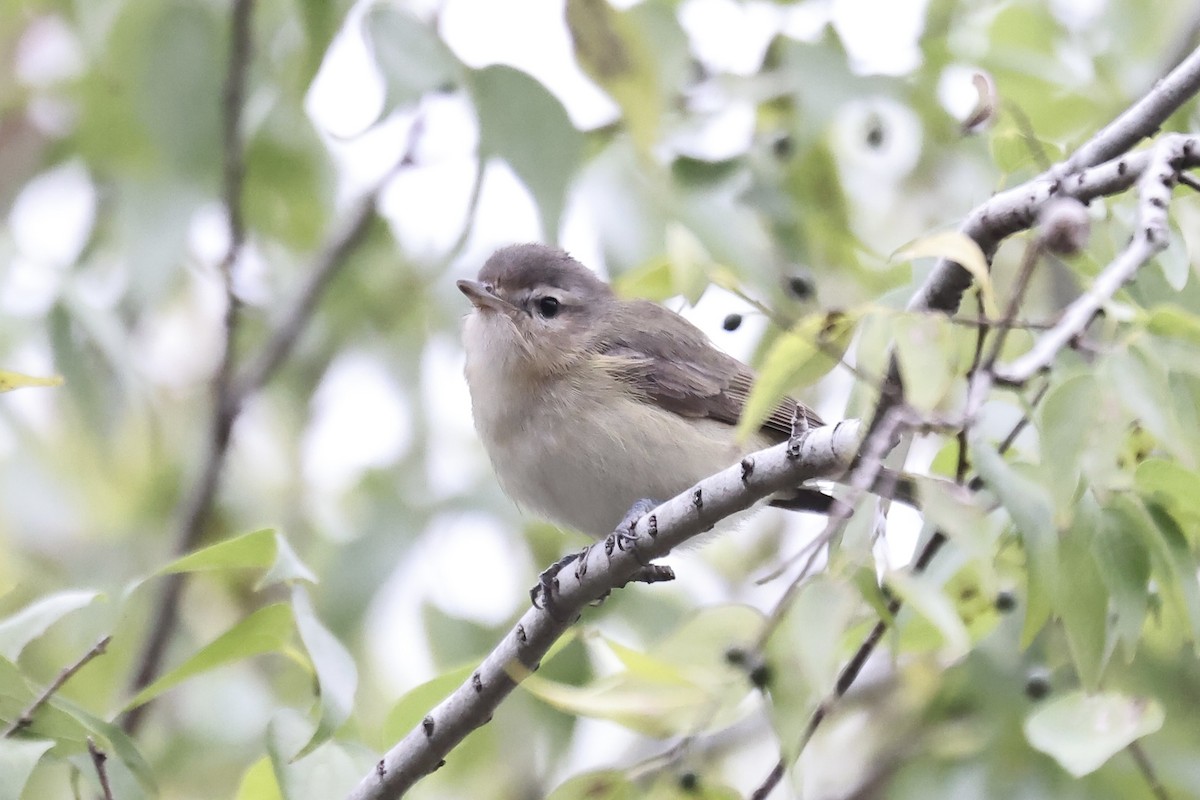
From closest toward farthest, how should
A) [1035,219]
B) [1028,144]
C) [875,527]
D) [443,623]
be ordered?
1. [875,527]
2. [1035,219]
3. [1028,144]
4. [443,623]

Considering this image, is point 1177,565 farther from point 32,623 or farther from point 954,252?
point 32,623

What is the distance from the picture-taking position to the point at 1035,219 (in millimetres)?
1979

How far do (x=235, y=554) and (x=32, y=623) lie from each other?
0.38 m

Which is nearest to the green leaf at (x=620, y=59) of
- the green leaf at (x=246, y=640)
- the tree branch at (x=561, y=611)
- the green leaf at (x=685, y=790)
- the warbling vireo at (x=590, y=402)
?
the warbling vireo at (x=590, y=402)

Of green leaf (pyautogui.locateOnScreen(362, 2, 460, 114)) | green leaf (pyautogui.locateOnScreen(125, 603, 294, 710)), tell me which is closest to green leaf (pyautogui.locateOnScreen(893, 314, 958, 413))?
green leaf (pyautogui.locateOnScreen(125, 603, 294, 710))

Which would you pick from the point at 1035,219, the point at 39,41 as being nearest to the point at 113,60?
the point at 39,41

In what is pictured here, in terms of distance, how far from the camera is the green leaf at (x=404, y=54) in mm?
3074

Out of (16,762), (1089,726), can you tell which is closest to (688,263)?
(1089,726)

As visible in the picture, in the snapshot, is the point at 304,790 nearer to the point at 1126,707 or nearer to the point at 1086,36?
the point at 1126,707

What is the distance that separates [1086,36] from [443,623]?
114 inches

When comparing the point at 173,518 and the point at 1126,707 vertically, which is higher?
the point at 1126,707

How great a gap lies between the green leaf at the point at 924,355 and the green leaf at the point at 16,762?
1.44m

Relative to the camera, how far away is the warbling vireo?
3.55 metres

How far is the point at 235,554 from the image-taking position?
7.34ft
